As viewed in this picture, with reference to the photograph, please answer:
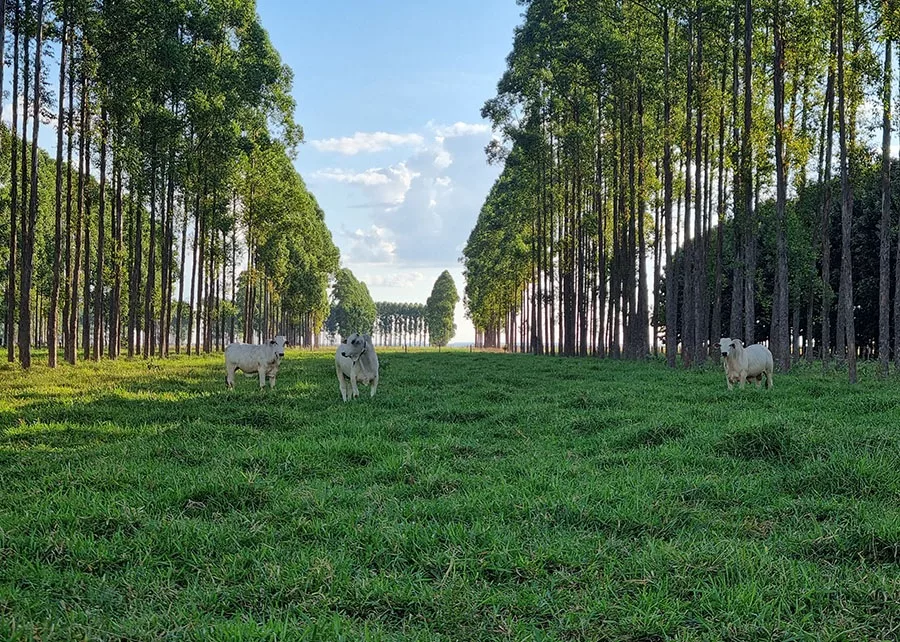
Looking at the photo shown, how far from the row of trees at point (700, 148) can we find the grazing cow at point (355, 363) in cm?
1312

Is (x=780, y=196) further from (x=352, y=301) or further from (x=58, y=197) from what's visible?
(x=352, y=301)

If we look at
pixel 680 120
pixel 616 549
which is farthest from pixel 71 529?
pixel 680 120

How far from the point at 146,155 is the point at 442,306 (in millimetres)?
80950

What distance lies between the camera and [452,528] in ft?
17.2

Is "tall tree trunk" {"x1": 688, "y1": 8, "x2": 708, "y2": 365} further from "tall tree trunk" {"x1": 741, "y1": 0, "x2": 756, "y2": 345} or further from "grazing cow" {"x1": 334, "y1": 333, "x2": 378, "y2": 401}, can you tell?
"grazing cow" {"x1": 334, "y1": 333, "x2": 378, "y2": 401}

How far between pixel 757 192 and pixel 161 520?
82.6 ft

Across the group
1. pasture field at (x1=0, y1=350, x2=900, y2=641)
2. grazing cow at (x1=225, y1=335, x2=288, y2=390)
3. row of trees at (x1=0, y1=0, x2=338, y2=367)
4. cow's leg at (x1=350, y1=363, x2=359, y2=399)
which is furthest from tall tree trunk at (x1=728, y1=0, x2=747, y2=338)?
row of trees at (x1=0, y1=0, x2=338, y2=367)

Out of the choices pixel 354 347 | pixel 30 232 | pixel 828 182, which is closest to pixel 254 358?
pixel 354 347

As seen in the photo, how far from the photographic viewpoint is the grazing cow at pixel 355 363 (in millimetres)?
14125

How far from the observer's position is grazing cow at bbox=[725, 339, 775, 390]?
15453mm

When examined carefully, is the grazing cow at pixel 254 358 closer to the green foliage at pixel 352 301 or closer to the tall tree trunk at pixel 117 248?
the tall tree trunk at pixel 117 248

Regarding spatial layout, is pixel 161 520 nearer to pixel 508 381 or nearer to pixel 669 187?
pixel 508 381

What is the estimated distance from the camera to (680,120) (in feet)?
91.1

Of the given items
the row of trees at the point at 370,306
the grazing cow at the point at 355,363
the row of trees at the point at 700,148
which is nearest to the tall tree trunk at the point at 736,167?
the row of trees at the point at 700,148
